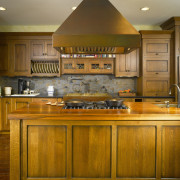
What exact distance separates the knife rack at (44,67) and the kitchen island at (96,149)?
3.32m

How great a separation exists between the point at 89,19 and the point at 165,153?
1.95 metres

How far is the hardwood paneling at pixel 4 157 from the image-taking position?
9.27ft

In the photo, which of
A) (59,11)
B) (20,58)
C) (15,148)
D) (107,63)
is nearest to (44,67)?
(20,58)

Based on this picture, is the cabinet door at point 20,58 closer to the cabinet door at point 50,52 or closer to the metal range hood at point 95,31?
the cabinet door at point 50,52

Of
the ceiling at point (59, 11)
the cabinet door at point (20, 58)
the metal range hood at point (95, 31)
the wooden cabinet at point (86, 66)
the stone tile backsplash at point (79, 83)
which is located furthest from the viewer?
the stone tile backsplash at point (79, 83)

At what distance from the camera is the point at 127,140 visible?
2338mm

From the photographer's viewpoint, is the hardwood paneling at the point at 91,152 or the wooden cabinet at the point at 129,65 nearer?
the hardwood paneling at the point at 91,152

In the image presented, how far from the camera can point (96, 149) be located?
2340 mm

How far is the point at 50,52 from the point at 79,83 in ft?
3.94

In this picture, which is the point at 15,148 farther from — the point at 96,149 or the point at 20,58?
the point at 20,58

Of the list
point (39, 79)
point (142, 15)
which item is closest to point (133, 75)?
point (142, 15)

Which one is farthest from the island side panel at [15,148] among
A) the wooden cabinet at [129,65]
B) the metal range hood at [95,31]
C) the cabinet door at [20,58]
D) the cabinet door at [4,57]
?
the wooden cabinet at [129,65]

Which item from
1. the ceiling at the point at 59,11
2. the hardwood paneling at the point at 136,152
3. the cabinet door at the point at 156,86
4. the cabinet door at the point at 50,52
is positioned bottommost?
the hardwood paneling at the point at 136,152

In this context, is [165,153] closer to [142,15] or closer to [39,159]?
[39,159]
